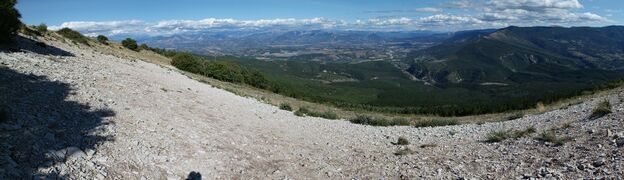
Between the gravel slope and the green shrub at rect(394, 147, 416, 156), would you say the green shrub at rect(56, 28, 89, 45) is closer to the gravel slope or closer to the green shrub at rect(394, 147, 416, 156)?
the gravel slope

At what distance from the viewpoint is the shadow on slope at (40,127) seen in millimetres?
9711

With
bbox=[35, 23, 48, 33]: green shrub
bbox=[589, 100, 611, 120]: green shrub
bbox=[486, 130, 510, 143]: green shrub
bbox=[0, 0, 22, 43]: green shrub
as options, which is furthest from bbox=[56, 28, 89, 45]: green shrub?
bbox=[589, 100, 611, 120]: green shrub

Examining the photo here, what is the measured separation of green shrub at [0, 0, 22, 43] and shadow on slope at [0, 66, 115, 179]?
1264 cm

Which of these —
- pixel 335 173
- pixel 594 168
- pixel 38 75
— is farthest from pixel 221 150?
pixel 38 75

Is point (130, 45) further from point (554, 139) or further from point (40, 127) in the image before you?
point (554, 139)

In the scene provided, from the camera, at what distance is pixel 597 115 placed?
18359 mm

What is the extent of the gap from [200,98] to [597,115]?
21.8m

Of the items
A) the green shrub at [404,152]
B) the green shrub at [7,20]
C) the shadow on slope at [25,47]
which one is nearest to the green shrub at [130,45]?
the shadow on slope at [25,47]

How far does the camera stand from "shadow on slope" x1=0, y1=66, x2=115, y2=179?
9711mm

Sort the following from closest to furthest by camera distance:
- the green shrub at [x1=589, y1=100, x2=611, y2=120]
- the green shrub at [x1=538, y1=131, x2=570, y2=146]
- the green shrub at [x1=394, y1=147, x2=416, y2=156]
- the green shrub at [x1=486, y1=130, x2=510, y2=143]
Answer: the green shrub at [x1=538, y1=131, x2=570, y2=146] < the green shrub at [x1=394, y1=147, x2=416, y2=156] < the green shrub at [x1=486, y1=130, x2=510, y2=143] < the green shrub at [x1=589, y1=100, x2=611, y2=120]

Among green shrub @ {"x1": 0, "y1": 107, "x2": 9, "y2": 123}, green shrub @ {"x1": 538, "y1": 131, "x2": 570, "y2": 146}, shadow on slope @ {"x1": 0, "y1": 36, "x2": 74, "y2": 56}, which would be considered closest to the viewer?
green shrub @ {"x1": 0, "y1": 107, "x2": 9, "y2": 123}

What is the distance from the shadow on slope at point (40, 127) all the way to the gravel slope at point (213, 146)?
0.03 metres

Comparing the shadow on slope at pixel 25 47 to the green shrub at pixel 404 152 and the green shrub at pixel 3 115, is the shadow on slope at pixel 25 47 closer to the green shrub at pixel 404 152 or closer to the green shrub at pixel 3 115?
the green shrub at pixel 3 115

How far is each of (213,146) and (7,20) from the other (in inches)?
974
